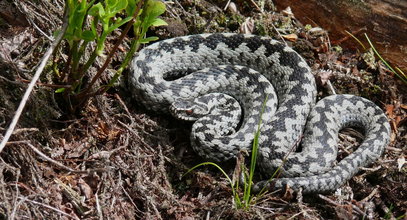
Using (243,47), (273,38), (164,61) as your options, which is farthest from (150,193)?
(273,38)

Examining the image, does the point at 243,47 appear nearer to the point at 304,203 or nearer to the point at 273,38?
the point at 273,38

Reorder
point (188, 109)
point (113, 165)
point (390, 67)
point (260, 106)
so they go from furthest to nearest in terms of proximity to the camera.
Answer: point (390, 67) → point (260, 106) → point (188, 109) → point (113, 165)

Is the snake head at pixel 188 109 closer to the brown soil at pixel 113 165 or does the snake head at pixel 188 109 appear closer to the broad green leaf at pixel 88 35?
the brown soil at pixel 113 165

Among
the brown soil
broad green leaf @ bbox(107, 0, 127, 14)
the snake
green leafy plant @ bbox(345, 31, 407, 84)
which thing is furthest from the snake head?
green leafy plant @ bbox(345, 31, 407, 84)

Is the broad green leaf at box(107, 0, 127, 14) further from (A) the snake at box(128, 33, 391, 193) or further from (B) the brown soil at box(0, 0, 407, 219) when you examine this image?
(A) the snake at box(128, 33, 391, 193)

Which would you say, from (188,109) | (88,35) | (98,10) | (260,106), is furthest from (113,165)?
(260,106)

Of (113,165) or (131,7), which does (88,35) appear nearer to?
(131,7)

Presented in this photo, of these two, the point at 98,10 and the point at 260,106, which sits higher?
the point at 98,10
